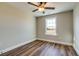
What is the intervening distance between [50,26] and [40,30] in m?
0.68

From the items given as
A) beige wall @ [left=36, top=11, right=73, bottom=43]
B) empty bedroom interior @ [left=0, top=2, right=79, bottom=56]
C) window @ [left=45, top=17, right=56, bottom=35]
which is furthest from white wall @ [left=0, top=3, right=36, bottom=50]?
beige wall @ [left=36, top=11, right=73, bottom=43]

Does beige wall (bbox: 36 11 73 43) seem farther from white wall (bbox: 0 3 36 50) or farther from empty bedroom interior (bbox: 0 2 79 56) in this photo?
white wall (bbox: 0 3 36 50)

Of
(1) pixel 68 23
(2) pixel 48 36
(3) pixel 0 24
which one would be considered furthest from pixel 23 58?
(2) pixel 48 36

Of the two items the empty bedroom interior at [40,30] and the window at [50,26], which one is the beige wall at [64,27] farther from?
the window at [50,26]

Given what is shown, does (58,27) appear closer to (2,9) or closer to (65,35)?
(65,35)

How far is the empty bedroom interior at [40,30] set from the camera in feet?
7.07

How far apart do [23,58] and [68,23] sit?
3.02 meters

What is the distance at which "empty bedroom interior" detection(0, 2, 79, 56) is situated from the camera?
7.07ft

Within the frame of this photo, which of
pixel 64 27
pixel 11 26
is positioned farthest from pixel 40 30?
pixel 11 26

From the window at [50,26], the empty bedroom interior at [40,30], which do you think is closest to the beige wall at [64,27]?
the empty bedroom interior at [40,30]

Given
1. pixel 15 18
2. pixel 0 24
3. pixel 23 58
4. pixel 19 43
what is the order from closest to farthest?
pixel 23 58 → pixel 0 24 → pixel 15 18 → pixel 19 43

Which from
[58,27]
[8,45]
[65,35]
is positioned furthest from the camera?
[58,27]

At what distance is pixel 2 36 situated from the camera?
2158mm

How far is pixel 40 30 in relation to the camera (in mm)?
4227
